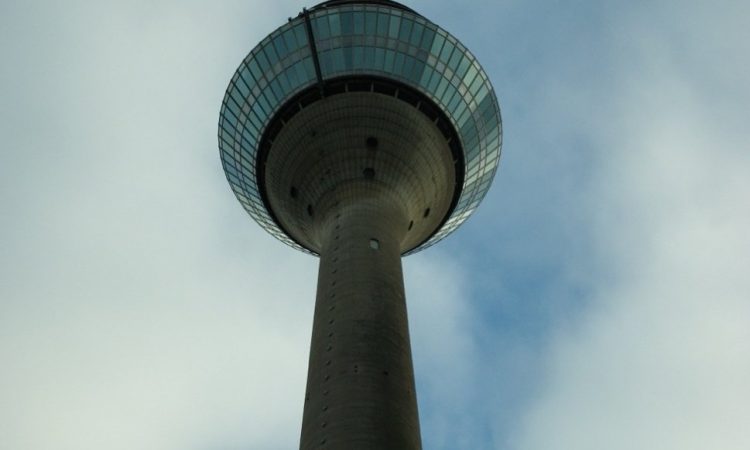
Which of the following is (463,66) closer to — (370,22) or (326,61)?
(370,22)

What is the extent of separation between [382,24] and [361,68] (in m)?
3.63

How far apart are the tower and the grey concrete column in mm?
121

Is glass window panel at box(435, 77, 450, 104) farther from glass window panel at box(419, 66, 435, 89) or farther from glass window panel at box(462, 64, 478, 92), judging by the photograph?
glass window panel at box(462, 64, 478, 92)

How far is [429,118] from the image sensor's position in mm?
40500

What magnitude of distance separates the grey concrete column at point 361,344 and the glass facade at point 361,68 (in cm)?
887

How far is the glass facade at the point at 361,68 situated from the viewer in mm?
40125

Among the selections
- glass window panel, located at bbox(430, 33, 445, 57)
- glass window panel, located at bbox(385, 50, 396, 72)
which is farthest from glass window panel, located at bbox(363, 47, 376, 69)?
glass window panel, located at bbox(430, 33, 445, 57)

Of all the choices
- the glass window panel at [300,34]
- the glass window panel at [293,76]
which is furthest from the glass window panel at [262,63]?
the glass window panel at [300,34]

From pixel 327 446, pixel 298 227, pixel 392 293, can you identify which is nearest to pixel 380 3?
pixel 298 227

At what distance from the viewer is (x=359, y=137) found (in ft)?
126

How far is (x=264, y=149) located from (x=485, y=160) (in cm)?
1580

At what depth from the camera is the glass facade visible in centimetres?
4012

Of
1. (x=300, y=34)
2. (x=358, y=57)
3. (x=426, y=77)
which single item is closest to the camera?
(x=358, y=57)

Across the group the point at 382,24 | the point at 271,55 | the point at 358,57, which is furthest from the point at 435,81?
the point at 271,55
